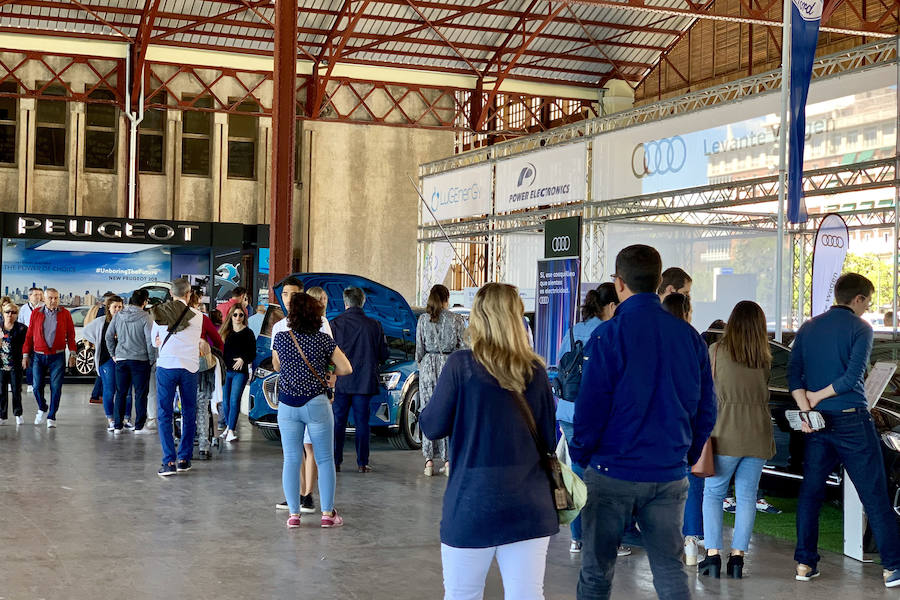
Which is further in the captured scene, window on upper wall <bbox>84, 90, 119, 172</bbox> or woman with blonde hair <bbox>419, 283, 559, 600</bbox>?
window on upper wall <bbox>84, 90, 119, 172</bbox>

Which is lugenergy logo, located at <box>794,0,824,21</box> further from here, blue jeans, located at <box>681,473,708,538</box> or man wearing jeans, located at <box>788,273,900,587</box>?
blue jeans, located at <box>681,473,708,538</box>

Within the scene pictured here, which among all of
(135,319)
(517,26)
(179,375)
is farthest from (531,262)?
(179,375)

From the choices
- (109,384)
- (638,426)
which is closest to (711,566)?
Result: (638,426)

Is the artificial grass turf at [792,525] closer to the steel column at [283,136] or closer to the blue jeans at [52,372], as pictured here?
the steel column at [283,136]

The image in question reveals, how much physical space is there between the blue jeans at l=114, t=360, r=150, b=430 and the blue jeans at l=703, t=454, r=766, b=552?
7.04 metres

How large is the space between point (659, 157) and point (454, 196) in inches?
238

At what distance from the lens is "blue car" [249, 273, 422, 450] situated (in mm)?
10273

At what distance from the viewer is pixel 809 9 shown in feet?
29.0

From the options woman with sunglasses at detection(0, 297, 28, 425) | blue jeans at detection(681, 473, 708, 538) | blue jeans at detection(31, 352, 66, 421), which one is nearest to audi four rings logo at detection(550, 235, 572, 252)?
blue jeans at detection(681, 473, 708, 538)

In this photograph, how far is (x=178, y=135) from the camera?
26.2 m

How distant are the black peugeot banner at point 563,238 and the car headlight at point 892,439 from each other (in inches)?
141

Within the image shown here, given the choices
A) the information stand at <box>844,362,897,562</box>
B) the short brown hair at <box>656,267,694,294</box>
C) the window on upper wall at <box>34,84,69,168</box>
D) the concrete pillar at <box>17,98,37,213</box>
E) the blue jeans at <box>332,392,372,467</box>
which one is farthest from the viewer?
the window on upper wall at <box>34,84,69,168</box>

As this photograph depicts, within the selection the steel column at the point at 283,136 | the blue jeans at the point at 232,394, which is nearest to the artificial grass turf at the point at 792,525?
the blue jeans at the point at 232,394

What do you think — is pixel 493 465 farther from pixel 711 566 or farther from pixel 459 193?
pixel 459 193
